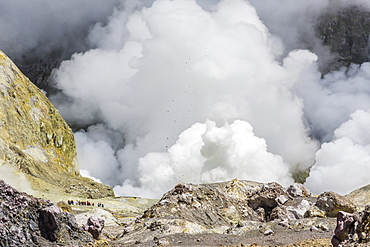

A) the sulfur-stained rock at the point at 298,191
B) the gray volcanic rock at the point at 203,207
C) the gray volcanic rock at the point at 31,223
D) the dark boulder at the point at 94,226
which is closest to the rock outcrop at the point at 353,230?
the gray volcanic rock at the point at 31,223

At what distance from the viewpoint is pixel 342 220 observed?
48.9 ft

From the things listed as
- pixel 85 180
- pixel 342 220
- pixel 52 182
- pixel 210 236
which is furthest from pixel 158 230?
pixel 85 180

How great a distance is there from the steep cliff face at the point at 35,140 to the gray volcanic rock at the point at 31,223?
9152 centimetres

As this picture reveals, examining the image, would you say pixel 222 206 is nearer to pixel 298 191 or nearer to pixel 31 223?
pixel 298 191

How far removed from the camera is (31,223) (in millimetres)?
17469

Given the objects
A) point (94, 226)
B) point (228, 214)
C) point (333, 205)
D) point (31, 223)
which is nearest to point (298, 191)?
point (228, 214)

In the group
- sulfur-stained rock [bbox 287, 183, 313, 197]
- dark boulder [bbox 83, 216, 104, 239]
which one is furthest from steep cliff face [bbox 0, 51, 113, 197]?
dark boulder [bbox 83, 216, 104, 239]

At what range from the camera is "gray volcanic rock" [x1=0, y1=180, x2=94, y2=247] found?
16.3 meters

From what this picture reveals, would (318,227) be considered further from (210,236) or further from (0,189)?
(0,189)

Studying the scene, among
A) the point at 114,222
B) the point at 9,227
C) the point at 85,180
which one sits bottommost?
the point at 9,227

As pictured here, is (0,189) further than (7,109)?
No

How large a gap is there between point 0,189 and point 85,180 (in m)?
128

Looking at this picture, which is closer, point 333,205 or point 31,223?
point 31,223

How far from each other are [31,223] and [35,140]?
388ft
